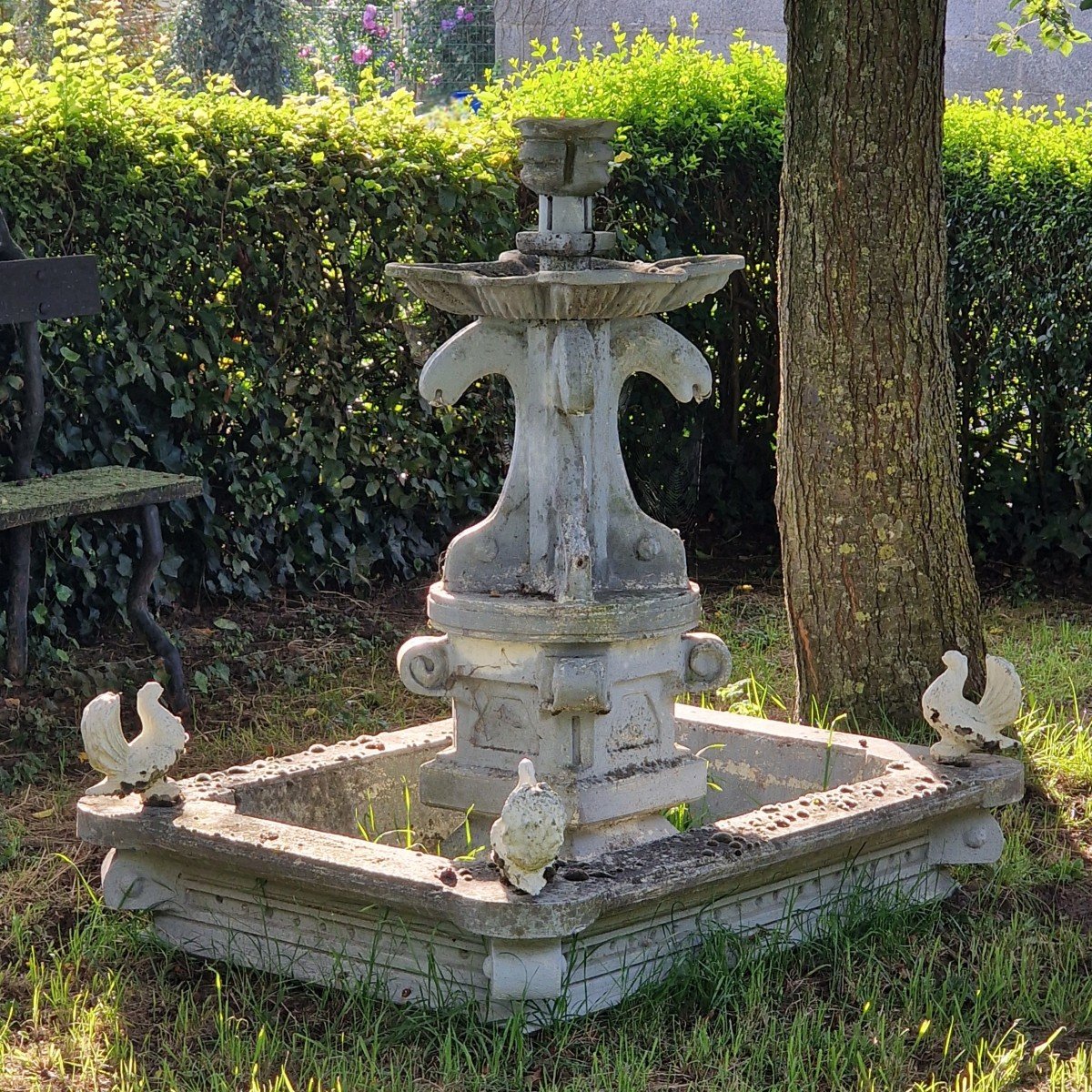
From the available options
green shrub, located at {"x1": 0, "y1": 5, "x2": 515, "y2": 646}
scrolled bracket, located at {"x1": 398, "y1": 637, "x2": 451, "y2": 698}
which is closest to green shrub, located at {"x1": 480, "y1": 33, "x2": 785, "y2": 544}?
green shrub, located at {"x1": 0, "y1": 5, "x2": 515, "y2": 646}

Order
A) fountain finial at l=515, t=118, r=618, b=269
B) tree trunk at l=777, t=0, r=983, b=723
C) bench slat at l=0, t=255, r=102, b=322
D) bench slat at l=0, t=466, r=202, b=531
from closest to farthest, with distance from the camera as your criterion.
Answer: fountain finial at l=515, t=118, r=618, b=269
tree trunk at l=777, t=0, r=983, b=723
bench slat at l=0, t=466, r=202, b=531
bench slat at l=0, t=255, r=102, b=322

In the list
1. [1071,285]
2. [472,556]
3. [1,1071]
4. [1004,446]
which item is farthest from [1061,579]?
[1,1071]

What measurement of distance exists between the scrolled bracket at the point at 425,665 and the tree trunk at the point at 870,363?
5.06ft

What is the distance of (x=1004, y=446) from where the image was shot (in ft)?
25.3

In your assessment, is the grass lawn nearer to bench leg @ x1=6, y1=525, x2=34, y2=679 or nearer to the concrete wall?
bench leg @ x1=6, y1=525, x2=34, y2=679

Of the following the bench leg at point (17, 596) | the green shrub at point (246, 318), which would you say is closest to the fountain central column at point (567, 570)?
the bench leg at point (17, 596)

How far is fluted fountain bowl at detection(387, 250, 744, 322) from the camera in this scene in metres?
3.86

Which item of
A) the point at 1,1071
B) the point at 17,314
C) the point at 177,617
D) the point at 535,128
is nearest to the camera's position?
the point at 1,1071

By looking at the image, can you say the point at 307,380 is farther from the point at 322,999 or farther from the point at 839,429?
the point at 322,999

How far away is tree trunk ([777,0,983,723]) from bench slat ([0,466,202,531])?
2.04m

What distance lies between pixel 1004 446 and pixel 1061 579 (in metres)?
0.65

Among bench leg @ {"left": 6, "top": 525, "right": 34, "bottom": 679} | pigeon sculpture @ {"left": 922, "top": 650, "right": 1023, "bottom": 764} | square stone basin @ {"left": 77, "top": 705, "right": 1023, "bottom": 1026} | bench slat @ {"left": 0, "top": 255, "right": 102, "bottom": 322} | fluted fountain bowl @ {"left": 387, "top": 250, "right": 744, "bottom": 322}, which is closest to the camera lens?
square stone basin @ {"left": 77, "top": 705, "right": 1023, "bottom": 1026}

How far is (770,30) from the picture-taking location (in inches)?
526

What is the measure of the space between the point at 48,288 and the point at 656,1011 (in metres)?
3.22
